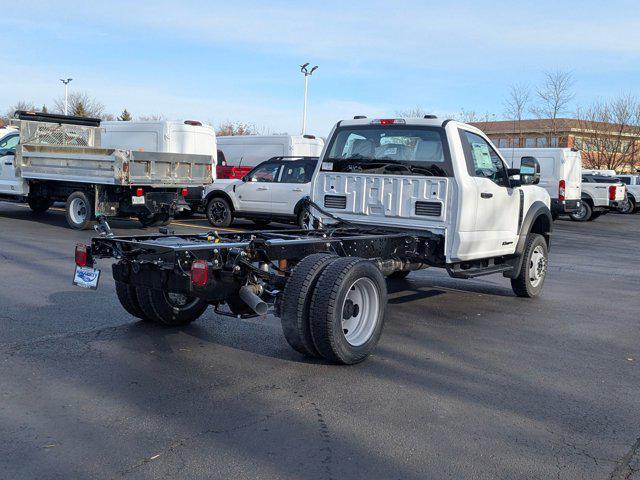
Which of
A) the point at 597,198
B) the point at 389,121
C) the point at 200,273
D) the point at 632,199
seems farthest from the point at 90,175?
the point at 632,199

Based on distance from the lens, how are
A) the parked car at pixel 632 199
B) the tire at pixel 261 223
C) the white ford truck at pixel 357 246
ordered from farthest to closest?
the parked car at pixel 632 199, the tire at pixel 261 223, the white ford truck at pixel 357 246

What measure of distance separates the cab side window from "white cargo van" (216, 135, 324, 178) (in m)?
11.5

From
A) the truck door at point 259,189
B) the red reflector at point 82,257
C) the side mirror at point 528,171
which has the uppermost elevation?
the side mirror at point 528,171

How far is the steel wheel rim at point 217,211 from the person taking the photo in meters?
16.8

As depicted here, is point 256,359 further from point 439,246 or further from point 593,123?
point 593,123

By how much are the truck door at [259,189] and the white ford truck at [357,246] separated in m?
6.97

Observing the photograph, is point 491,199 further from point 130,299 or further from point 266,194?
point 266,194

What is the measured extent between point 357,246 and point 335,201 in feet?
5.12

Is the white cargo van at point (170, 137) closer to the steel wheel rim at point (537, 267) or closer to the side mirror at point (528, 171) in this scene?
the steel wheel rim at point (537, 267)

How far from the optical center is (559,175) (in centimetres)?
2084

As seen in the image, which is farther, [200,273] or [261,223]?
[261,223]

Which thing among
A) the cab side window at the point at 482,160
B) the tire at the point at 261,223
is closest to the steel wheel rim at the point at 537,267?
the cab side window at the point at 482,160

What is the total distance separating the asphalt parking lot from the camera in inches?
152

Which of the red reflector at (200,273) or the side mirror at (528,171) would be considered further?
the side mirror at (528,171)
